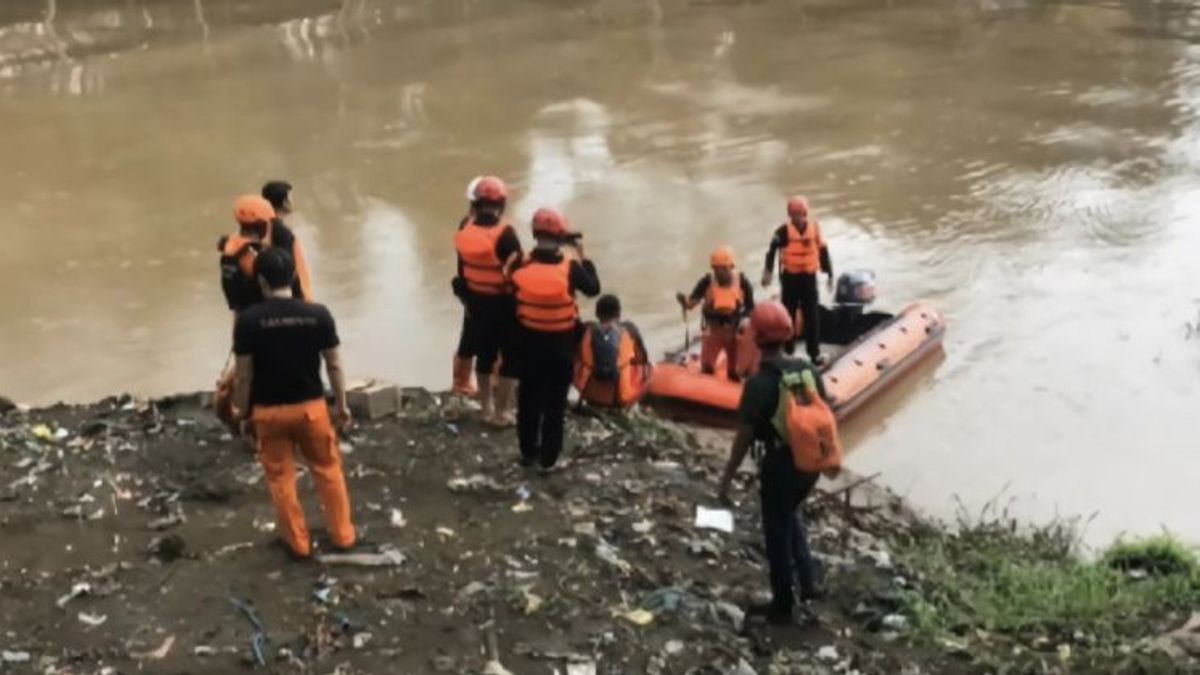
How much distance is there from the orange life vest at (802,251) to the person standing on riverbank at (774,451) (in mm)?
5409

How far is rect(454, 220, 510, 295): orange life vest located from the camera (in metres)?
8.21

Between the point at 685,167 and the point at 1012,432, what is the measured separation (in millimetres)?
8924

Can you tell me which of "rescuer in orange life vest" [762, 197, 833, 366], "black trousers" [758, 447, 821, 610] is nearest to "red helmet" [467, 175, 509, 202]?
"black trousers" [758, 447, 821, 610]

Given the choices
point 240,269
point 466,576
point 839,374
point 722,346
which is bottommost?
point 839,374

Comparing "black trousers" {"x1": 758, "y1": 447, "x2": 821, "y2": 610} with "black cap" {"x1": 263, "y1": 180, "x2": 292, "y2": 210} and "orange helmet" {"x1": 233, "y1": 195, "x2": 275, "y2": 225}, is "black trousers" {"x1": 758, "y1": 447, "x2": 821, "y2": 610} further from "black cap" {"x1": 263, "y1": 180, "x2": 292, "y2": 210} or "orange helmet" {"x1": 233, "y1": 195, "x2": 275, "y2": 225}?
"black cap" {"x1": 263, "y1": 180, "x2": 292, "y2": 210}

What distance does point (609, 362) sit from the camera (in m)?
9.66

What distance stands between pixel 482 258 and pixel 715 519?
1.93 metres

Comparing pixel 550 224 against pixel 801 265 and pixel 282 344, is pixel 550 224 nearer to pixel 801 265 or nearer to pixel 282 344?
pixel 282 344

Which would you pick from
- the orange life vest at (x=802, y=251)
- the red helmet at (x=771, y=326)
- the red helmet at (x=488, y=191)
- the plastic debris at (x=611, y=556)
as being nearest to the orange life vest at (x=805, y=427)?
the red helmet at (x=771, y=326)

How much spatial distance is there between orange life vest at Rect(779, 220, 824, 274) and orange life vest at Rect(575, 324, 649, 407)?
2.50 meters

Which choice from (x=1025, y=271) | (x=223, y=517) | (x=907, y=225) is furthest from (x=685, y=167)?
(x=223, y=517)

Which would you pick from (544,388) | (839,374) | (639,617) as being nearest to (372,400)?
(544,388)

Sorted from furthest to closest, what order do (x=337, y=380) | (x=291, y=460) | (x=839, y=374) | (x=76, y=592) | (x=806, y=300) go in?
1. (x=806, y=300)
2. (x=839, y=374)
3. (x=337, y=380)
4. (x=291, y=460)
5. (x=76, y=592)

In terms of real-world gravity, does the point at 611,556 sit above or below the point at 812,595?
above
